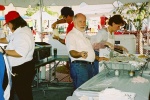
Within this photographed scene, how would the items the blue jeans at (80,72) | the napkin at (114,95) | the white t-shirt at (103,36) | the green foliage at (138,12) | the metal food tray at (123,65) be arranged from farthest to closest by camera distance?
1. the green foliage at (138,12)
2. the white t-shirt at (103,36)
3. the blue jeans at (80,72)
4. the metal food tray at (123,65)
5. the napkin at (114,95)

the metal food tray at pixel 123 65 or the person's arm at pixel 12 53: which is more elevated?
the person's arm at pixel 12 53

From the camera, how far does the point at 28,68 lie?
2.73 metres

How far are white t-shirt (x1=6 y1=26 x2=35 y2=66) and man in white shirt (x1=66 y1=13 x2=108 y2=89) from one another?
0.43 m

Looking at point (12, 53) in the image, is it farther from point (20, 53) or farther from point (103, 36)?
point (103, 36)

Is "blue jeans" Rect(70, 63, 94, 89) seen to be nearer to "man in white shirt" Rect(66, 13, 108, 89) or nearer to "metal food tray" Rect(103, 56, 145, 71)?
"man in white shirt" Rect(66, 13, 108, 89)

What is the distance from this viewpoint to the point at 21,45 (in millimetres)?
2521

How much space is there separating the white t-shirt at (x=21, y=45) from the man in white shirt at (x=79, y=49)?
16.8 inches

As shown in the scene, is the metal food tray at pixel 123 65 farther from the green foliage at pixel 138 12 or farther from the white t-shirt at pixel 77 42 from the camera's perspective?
the green foliage at pixel 138 12

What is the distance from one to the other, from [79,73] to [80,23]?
550 mm

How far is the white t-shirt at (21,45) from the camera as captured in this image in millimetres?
2527

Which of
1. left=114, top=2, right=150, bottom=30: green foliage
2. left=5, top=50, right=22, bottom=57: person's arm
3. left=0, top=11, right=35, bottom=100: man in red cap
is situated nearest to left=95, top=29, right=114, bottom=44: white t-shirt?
left=0, top=11, right=35, bottom=100: man in red cap

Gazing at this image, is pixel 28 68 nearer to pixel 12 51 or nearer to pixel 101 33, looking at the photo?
pixel 12 51

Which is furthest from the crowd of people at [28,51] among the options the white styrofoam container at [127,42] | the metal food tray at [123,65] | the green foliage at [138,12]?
the green foliage at [138,12]

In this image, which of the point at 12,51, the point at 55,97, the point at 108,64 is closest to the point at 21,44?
the point at 12,51
